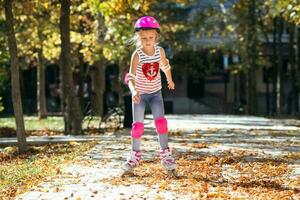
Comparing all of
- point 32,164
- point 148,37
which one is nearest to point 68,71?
point 32,164

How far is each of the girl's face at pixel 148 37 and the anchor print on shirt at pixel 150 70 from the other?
248 mm

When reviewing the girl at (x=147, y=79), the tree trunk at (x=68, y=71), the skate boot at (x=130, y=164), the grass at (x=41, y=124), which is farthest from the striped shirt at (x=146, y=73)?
the grass at (x=41, y=124)

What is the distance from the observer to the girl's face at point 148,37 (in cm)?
871

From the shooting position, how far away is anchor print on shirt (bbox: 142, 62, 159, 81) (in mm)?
8805

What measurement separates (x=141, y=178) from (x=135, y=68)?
1422mm

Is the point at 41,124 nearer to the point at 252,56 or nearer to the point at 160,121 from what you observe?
the point at 252,56

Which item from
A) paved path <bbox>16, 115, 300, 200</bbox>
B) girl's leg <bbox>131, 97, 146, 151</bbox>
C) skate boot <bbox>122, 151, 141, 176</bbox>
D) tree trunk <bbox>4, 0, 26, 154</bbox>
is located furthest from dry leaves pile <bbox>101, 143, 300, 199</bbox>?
tree trunk <bbox>4, 0, 26, 154</bbox>

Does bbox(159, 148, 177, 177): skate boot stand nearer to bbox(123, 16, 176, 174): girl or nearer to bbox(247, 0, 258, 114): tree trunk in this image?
bbox(123, 16, 176, 174): girl

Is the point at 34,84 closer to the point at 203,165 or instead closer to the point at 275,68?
the point at 275,68

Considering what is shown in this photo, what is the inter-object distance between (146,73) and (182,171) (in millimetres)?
1439

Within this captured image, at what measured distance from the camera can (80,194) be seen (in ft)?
24.4

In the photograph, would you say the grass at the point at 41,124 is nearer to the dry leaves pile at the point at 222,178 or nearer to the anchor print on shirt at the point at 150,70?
the dry leaves pile at the point at 222,178

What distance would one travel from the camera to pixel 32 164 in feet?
Result: 36.4

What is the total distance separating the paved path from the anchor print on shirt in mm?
1285
